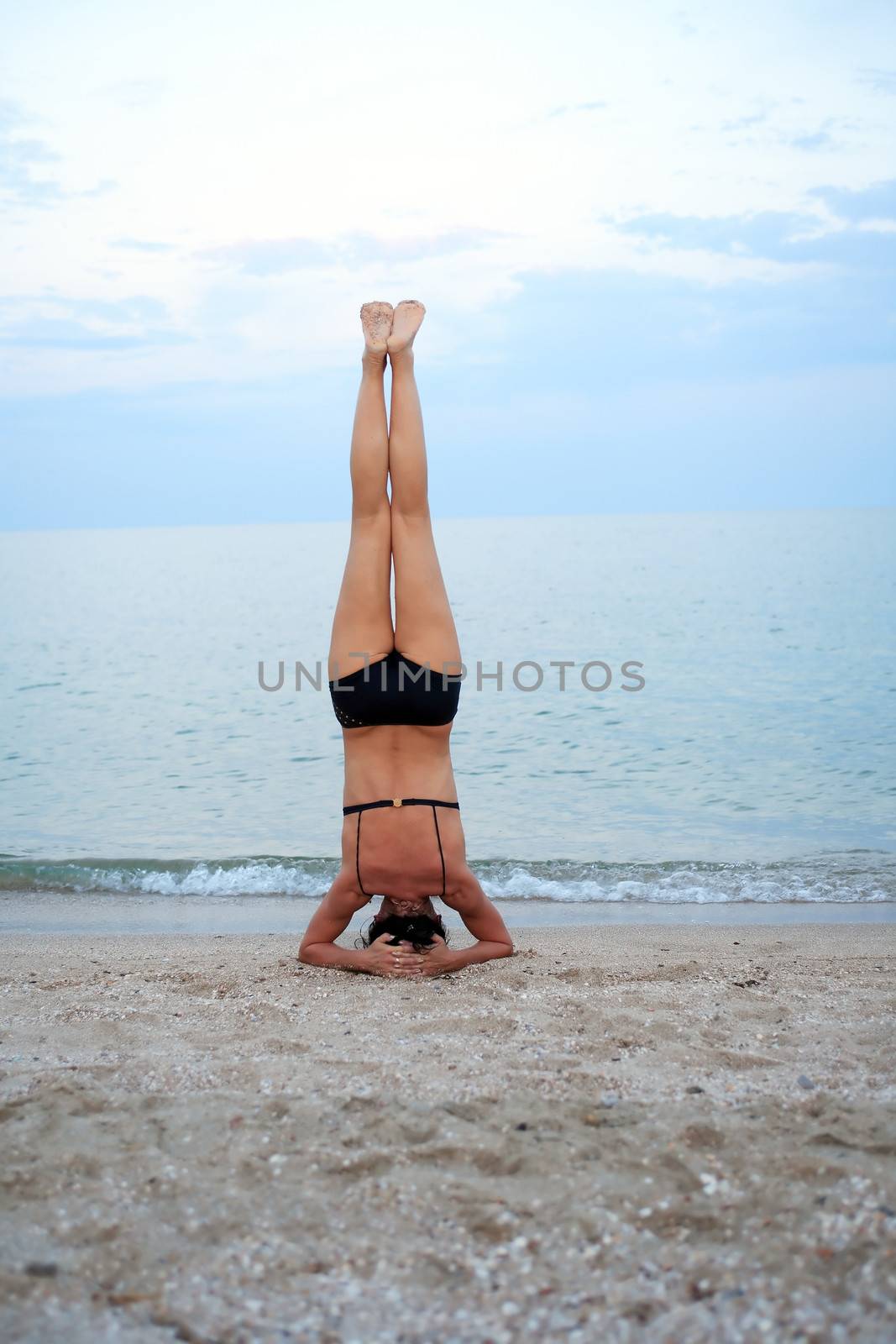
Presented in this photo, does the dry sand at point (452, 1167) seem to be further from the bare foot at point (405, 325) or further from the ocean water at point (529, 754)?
the ocean water at point (529, 754)

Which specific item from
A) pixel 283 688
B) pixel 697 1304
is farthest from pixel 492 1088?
pixel 283 688

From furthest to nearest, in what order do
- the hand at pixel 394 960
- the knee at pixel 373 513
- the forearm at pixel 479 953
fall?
the knee at pixel 373 513 → the forearm at pixel 479 953 → the hand at pixel 394 960

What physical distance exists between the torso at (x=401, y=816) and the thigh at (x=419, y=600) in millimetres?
375

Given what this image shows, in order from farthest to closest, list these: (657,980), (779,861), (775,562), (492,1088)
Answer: (775,562) → (779,861) → (657,980) → (492,1088)

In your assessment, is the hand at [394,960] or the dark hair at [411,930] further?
the dark hair at [411,930]

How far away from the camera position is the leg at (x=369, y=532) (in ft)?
17.0

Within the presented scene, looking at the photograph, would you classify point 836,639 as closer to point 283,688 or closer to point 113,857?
point 283,688

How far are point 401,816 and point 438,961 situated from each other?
71cm

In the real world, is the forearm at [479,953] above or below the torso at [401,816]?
below

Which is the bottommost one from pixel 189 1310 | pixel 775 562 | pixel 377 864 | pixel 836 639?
pixel 189 1310

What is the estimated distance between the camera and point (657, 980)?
16.4ft

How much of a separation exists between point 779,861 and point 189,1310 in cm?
678

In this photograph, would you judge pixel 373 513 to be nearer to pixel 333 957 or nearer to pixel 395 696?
pixel 395 696

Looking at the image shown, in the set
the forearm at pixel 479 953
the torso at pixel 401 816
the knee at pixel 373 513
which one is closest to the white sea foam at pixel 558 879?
the forearm at pixel 479 953
